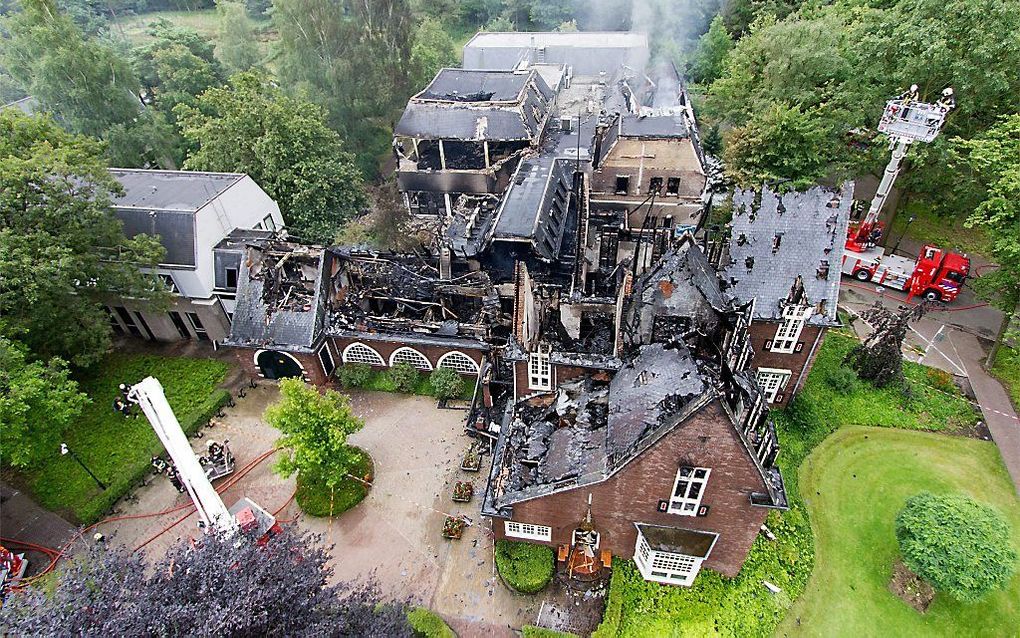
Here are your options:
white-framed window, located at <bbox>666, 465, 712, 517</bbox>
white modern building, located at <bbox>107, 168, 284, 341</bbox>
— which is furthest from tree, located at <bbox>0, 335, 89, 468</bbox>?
white-framed window, located at <bbox>666, 465, 712, 517</bbox>

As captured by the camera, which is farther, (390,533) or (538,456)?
(390,533)

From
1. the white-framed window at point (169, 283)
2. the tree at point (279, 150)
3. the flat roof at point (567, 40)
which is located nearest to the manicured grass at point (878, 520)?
the tree at point (279, 150)

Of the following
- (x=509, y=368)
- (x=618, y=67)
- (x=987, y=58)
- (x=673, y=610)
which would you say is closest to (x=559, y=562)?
(x=673, y=610)

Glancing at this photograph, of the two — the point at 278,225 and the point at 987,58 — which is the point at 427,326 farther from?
the point at 987,58

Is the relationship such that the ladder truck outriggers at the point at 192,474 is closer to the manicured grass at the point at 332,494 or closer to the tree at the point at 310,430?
the manicured grass at the point at 332,494

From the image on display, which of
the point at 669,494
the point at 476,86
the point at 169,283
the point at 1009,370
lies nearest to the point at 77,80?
the point at 169,283

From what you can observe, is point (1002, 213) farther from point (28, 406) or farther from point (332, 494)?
point (28, 406)
